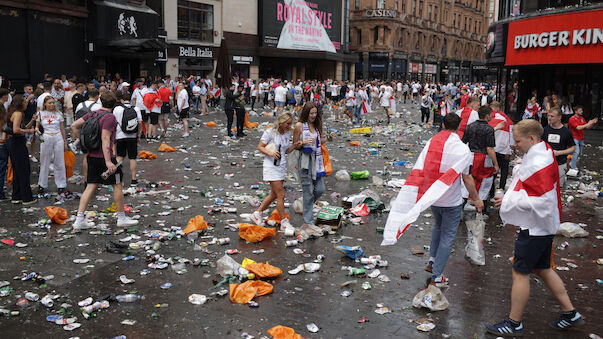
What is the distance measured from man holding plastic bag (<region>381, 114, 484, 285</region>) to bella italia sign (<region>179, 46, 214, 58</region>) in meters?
30.4

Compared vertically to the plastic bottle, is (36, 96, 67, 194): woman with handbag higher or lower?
higher

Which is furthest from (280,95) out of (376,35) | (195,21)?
Answer: (376,35)

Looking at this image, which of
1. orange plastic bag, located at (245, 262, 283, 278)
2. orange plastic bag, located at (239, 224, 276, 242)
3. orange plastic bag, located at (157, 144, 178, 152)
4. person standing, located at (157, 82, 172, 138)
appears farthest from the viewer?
person standing, located at (157, 82, 172, 138)

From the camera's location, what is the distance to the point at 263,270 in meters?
5.78

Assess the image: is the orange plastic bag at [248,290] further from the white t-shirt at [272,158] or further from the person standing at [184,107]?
the person standing at [184,107]

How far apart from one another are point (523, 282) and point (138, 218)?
568 cm

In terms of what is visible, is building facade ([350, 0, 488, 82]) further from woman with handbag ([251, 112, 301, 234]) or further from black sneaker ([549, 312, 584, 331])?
black sneaker ([549, 312, 584, 331])

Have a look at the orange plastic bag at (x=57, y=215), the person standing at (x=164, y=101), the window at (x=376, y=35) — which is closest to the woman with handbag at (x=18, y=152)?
the orange plastic bag at (x=57, y=215)

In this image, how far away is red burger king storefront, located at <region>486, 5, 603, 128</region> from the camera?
18047 millimetres

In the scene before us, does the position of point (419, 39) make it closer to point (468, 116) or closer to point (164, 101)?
point (164, 101)

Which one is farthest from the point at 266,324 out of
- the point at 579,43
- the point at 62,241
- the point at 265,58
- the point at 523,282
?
the point at 265,58

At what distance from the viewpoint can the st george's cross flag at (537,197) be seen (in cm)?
440

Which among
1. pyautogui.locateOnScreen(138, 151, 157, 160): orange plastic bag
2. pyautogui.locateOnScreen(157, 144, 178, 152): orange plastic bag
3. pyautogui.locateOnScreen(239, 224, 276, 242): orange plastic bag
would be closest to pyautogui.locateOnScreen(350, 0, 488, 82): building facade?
pyautogui.locateOnScreen(157, 144, 178, 152): orange plastic bag

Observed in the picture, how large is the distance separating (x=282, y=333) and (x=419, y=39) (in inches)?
2560
